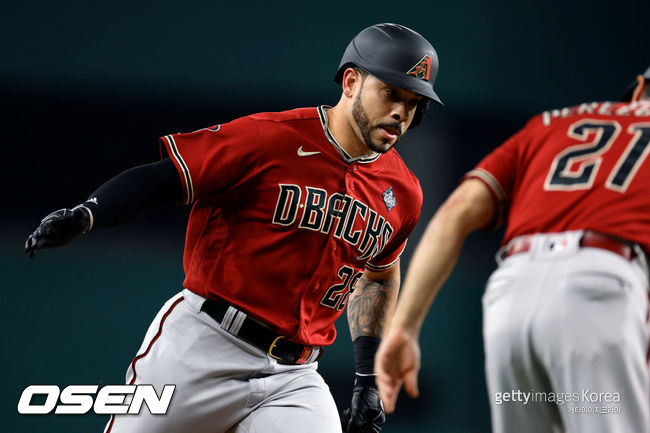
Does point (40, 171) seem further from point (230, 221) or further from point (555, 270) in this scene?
point (555, 270)

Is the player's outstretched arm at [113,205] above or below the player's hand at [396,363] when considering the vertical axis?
above

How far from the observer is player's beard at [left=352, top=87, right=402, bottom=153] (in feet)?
9.41

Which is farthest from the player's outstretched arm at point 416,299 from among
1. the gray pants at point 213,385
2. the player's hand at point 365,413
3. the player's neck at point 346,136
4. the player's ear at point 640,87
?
the player's hand at point 365,413

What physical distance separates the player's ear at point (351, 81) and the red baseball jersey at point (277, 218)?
0.16 meters

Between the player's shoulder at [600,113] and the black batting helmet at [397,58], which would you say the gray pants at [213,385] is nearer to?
the black batting helmet at [397,58]

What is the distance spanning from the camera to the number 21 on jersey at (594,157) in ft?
6.17

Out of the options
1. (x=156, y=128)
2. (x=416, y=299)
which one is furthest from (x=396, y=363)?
(x=156, y=128)

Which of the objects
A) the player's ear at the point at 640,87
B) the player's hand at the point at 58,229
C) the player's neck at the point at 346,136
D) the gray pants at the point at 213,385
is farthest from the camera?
the player's neck at the point at 346,136

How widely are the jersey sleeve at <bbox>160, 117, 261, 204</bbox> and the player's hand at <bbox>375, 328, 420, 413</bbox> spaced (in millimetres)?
1032

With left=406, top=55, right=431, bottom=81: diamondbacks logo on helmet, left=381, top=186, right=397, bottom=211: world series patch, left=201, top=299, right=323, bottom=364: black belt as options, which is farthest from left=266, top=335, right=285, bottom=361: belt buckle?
left=406, top=55, right=431, bottom=81: diamondbacks logo on helmet

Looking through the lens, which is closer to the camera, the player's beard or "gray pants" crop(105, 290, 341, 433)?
"gray pants" crop(105, 290, 341, 433)

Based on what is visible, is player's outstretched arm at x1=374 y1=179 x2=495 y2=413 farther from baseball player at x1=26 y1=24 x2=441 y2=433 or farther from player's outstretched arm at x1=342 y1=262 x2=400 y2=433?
player's outstretched arm at x1=342 y1=262 x2=400 y2=433

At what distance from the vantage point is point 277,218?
2770 mm

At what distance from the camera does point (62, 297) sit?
509 centimetres
